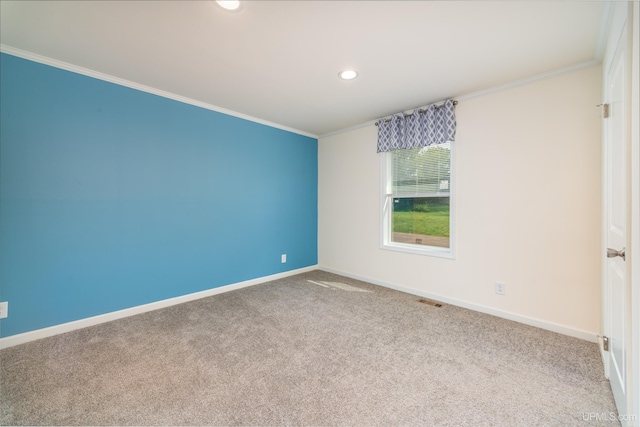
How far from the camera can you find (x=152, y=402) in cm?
152

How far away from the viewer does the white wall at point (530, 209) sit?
2.22m

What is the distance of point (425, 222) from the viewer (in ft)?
11.2

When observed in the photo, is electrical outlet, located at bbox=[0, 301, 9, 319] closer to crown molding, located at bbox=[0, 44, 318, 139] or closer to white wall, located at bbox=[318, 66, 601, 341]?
crown molding, located at bbox=[0, 44, 318, 139]

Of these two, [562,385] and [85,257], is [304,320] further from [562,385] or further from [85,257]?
[85,257]

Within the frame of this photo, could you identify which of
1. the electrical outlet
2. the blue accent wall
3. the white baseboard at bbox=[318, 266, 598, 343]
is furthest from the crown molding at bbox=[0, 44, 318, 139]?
the white baseboard at bbox=[318, 266, 598, 343]

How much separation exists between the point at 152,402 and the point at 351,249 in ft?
10.1

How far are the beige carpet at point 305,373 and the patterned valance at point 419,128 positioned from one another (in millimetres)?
2045

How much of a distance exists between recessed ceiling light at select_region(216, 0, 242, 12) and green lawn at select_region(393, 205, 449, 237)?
2.85 meters

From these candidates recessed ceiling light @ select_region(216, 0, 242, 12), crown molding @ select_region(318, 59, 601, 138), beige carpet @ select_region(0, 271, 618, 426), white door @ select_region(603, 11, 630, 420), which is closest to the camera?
white door @ select_region(603, 11, 630, 420)

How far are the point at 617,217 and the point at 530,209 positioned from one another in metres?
1.06

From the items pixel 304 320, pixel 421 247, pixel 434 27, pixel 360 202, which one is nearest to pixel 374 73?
pixel 434 27

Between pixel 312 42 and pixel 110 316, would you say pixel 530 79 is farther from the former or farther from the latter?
pixel 110 316

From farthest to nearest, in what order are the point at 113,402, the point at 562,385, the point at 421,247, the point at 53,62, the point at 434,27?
the point at 421,247, the point at 53,62, the point at 434,27, the point at 562,385, the point at 113,402

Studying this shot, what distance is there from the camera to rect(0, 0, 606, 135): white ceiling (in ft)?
5.40
